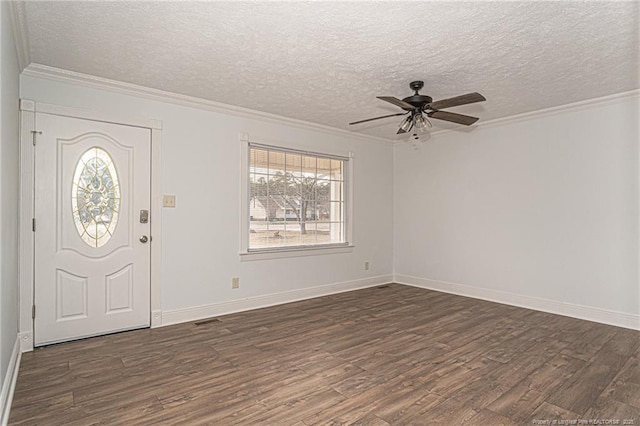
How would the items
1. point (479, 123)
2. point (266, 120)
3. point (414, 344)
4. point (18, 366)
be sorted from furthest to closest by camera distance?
1. point (479, 123)
2. point (266, 120)
3. point (414, 344)
4. point (18, 366)

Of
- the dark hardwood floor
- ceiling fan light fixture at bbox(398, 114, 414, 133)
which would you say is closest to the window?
the dark hardwood floor

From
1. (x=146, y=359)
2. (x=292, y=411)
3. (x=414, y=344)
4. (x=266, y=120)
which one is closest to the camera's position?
(x=292, y=411)

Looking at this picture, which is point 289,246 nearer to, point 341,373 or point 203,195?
point 203,195

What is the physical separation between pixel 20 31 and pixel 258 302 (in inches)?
139

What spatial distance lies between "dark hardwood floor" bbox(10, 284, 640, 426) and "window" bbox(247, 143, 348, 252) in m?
1.26

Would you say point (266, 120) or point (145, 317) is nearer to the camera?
point (145, 317)

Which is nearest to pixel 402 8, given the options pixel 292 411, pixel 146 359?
pixel 292 411

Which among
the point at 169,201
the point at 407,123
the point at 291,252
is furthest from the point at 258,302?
the point at 407,123

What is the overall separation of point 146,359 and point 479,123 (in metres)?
4.94

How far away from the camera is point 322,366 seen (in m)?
3.03

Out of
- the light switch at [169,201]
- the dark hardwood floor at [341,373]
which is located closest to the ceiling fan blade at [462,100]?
the dark hardwood floor at [341,373]

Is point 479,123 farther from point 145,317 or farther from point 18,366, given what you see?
point 18,366

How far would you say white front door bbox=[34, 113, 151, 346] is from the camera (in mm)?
3426

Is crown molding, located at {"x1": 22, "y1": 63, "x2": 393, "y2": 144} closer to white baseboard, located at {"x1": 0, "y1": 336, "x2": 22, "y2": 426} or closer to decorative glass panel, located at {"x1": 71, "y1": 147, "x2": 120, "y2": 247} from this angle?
decorative glass panel, located at {"x1": 71, "y1": 147, "x2": 120, "y2": 247}
